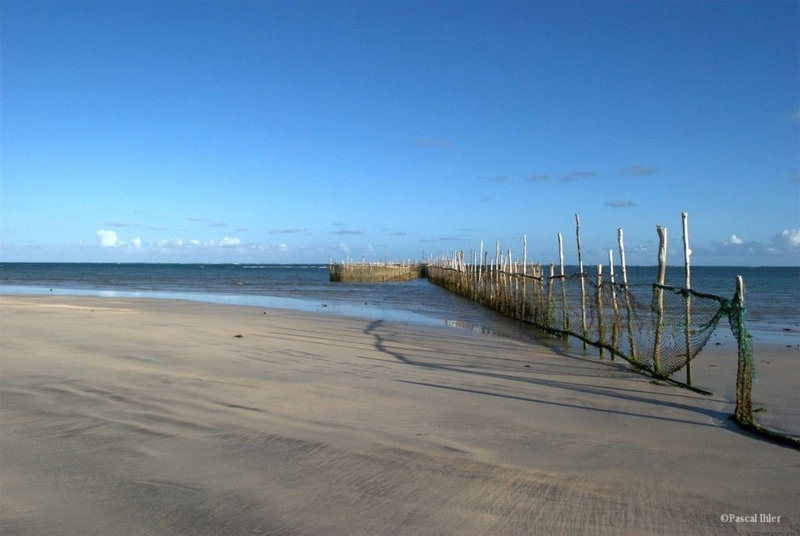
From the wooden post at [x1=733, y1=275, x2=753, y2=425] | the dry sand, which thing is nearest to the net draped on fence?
the wooden post at [x1=733, y1=275, x2=753, y2=425]

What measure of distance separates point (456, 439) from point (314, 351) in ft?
14.3

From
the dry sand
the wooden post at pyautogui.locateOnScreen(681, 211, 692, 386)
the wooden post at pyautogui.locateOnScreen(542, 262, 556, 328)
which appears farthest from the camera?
the wooden post at pyautogui.locateOnScreen(542, 262, 556, 328)

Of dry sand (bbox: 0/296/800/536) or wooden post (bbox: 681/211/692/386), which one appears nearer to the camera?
dry sand (bbox: 0/296/800/536)

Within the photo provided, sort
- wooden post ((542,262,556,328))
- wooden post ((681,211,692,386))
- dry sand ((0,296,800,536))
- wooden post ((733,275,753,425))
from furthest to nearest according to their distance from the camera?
1. wooden post ((542,262,556,328))
2. wooden post ((681,211,692,386))
3. wooden post ((733,275,753,425))
4. dry sand ((0,296,800,536))

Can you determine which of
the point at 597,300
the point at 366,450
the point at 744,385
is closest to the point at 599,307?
the point at 597,300

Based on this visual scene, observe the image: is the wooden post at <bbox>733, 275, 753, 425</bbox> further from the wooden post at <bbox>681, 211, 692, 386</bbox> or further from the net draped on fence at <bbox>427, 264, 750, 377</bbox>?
the wooden post at <bbox>681, 211, 692, 386</bbox>

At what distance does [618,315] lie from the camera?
364 inches

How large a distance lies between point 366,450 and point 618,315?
6.37 meters

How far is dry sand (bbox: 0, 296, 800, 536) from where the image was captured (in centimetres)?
308

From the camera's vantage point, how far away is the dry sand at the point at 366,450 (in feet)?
10.1

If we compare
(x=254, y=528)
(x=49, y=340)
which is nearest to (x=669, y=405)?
(x=254, y=528)

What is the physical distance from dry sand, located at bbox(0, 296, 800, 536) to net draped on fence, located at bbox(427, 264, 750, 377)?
647 mm

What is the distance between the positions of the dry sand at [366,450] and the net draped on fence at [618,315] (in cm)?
65

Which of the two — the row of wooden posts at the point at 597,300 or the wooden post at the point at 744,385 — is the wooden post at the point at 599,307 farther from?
the wooden post at the point at 744,385
